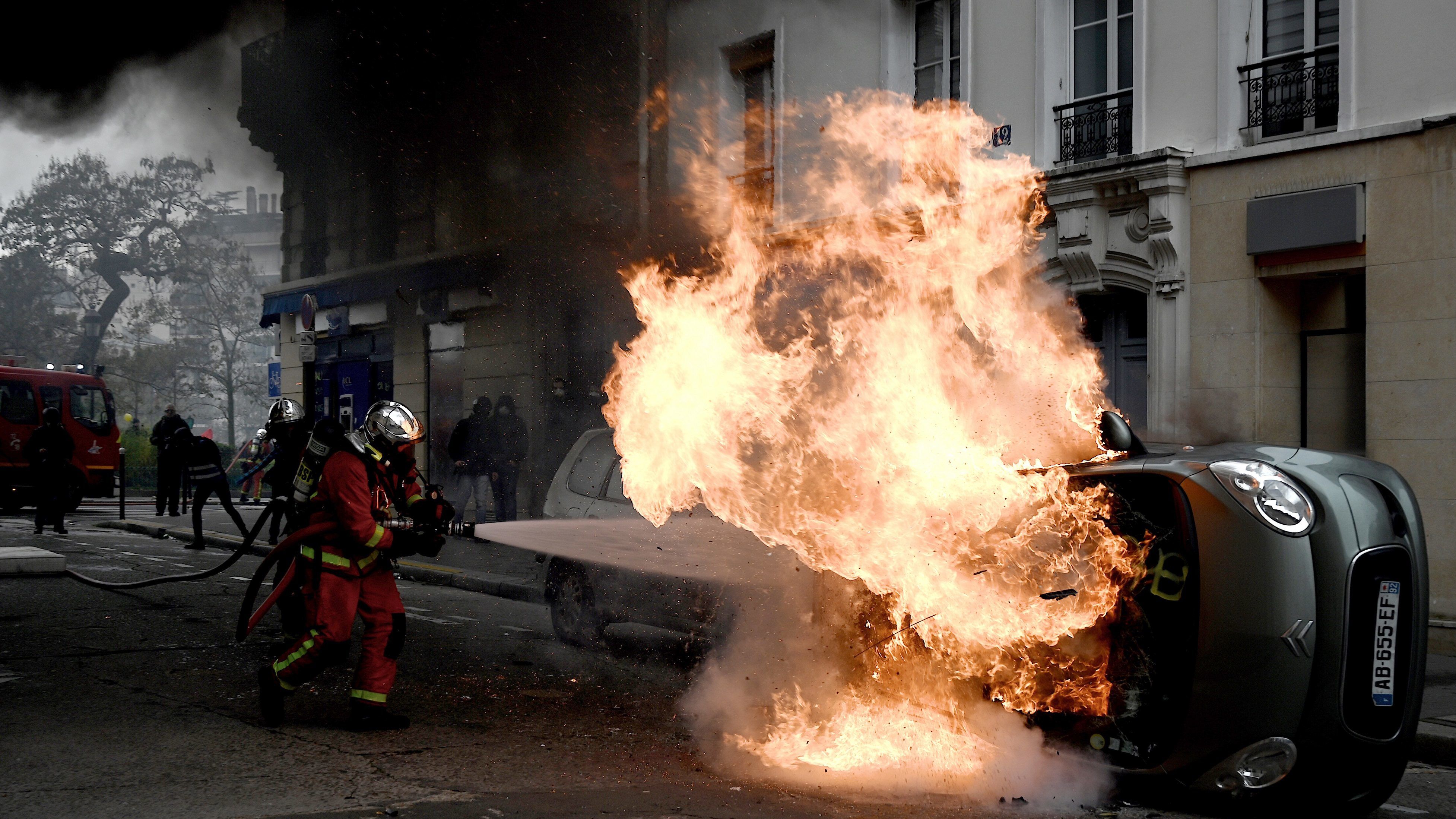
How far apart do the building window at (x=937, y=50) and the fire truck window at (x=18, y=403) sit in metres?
→ 17.9

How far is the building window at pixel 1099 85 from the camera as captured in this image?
12031 millimetres

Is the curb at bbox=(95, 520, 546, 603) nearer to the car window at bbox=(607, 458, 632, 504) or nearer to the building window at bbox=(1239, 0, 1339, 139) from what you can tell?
the car window at bbox=(607, 458, 632, 504)

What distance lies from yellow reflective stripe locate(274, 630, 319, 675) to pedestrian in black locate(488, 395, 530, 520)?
8.41m

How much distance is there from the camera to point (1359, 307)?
1064 cm

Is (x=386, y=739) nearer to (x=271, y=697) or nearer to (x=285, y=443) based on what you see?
(x=271, y=697)

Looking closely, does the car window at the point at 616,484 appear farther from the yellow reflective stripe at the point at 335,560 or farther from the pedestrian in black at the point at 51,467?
the pedestrian in black at the point at 51,467

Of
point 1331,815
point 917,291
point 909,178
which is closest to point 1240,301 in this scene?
point 909,178

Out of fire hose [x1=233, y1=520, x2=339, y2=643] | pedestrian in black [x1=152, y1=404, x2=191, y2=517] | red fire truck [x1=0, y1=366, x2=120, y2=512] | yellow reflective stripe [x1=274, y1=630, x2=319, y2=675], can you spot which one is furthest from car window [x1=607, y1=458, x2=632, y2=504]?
red fire truck [x1=0, y1=366, x2=120, y2=512]

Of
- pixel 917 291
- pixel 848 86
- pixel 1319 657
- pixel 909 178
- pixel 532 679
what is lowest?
pixel 532 679

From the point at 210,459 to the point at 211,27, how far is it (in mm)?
9645

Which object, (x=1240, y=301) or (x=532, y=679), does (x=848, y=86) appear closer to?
(x=1240, y=301)

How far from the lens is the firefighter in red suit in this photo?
5.70 meters

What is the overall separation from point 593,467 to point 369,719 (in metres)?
2.97

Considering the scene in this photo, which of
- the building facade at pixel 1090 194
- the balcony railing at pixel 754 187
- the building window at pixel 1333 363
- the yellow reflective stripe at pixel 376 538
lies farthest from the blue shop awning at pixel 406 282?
the building window at pixel 1333 363
